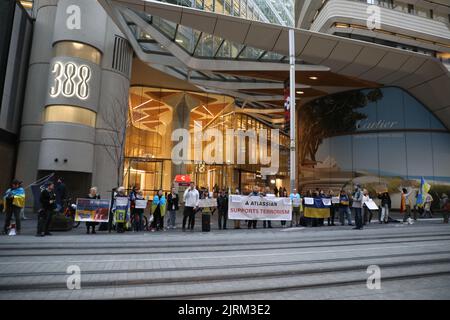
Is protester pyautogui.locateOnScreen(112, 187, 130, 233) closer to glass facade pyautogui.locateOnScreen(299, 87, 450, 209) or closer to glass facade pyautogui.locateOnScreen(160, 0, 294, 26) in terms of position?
glass facade pyautogui.locateOnScreen(160, 0, 294, 26)

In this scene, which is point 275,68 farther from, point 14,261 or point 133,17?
point 14,261

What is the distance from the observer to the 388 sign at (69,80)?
67.6 feet

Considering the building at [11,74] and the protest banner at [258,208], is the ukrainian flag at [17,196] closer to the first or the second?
the protest banner at [258,208]

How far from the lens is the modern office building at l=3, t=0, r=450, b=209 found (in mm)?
20719

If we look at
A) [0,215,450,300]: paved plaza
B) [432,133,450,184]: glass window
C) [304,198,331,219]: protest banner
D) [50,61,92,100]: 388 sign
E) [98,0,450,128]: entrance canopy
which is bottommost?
[0,215,450,300]: paved plaza

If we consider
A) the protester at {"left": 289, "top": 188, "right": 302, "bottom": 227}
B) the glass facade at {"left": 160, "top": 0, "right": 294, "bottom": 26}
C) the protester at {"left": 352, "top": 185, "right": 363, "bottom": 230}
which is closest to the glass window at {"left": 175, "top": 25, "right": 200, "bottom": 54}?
the glass facade at {"left": 160, "top": 0, "right": 294, "bottom": 26}

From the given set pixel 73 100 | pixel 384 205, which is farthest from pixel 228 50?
pixel 384 205

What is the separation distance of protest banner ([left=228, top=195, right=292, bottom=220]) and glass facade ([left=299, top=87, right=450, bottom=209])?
55.5 feet

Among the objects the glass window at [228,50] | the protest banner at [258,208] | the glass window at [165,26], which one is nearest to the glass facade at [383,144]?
the glass window at [228,50]

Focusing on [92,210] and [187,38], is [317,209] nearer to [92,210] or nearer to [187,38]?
[92,210]

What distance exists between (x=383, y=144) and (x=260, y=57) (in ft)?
45.2

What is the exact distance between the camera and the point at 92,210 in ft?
39.5

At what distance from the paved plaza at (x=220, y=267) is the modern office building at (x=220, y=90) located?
37.7ft
